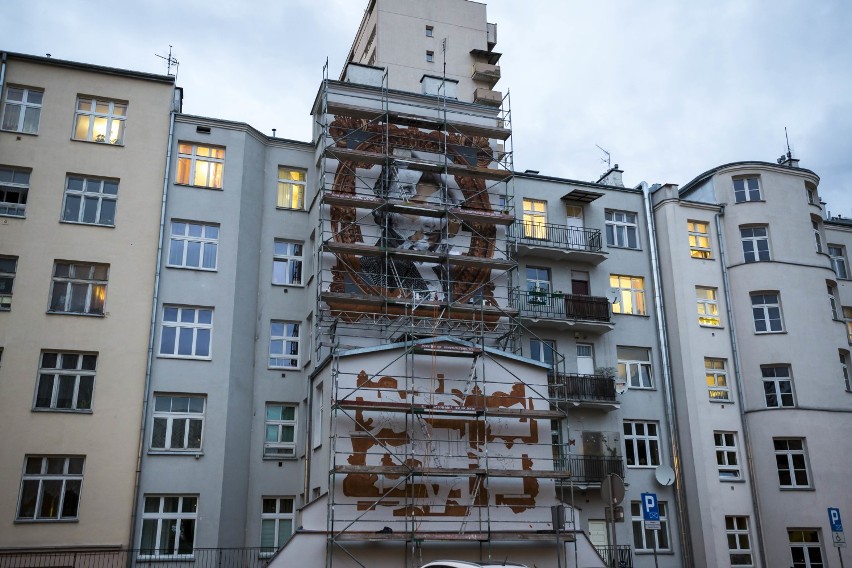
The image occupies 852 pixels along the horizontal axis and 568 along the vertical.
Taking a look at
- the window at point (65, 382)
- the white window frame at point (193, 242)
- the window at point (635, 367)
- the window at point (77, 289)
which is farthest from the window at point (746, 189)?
the window at point (65, 382)

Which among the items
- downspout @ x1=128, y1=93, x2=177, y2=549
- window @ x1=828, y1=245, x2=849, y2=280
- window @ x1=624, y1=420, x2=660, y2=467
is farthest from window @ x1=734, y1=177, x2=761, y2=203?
downspout @ x1=128, y1=93, x2=177, y2=549

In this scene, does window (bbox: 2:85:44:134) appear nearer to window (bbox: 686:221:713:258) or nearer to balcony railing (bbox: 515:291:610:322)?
balcony railing (bbox: 515:291:610:322)

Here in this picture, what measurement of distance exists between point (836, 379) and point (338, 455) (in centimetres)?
2001

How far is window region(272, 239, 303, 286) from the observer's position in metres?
29.8

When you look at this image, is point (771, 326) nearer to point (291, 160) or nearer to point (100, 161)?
point (291, 160)

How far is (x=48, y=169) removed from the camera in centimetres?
2731

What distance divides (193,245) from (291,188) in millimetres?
4508

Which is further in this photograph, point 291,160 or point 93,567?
point 291,160

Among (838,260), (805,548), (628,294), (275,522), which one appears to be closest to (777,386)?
(805,548)

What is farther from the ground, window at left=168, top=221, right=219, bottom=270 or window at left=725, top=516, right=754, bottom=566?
window at left=168, top=221, right=219, bottom=270

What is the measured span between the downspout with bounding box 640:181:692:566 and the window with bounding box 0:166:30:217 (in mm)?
23383

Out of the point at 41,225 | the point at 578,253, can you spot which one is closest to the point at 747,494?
the point at 578,253

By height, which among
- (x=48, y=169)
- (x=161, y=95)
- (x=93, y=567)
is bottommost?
(x=93, y=567)

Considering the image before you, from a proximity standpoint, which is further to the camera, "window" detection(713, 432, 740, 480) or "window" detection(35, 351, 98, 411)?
"window" detection(713, 432, 740, 480)
